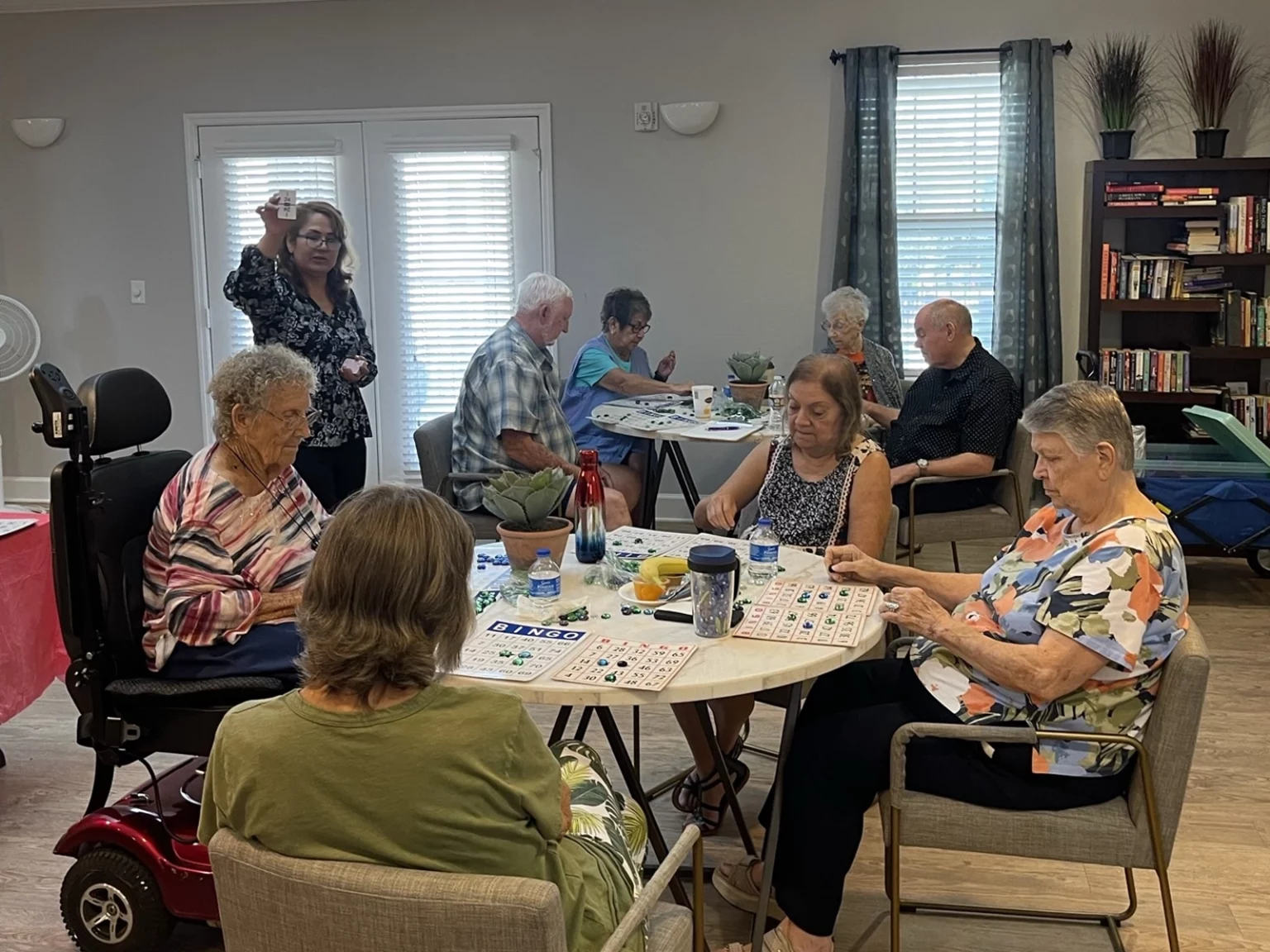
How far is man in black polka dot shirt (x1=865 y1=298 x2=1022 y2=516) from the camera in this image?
4047 mm

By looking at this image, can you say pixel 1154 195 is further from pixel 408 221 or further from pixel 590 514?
pixel 590 514

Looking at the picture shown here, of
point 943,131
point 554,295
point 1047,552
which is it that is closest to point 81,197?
point 554,295

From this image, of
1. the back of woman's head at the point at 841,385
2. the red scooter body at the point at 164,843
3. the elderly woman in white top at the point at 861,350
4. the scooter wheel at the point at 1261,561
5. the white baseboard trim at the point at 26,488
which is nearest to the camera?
the red scooter body at the point at 164,843

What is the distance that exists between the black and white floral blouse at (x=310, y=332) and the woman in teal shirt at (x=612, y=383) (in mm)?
1039

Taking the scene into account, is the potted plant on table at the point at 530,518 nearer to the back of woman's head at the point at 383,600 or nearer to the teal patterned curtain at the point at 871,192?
the back of woman's head at the point at 383,600

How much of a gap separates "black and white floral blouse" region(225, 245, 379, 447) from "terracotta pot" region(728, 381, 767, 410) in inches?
59.1

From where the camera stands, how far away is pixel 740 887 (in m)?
2.53

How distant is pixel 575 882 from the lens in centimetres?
156

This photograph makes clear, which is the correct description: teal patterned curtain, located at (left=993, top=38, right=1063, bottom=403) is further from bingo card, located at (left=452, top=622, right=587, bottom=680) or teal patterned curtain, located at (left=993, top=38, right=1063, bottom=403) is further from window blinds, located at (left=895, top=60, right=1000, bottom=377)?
bingo card, located at (left=452, top=622, right=587, bottom=680)

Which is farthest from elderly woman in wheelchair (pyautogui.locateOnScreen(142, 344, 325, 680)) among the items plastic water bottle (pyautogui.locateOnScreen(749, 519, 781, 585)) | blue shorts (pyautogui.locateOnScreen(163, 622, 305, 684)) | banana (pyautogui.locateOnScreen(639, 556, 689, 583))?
plastic water bottle (pyautogui.locateOnScreen(749, 519, 781, 585))

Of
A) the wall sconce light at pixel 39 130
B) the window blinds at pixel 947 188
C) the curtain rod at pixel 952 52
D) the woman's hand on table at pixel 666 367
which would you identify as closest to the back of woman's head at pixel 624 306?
the woman's hand on table at pixel 666 367

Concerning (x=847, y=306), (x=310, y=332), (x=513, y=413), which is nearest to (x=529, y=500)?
(x=513, y=413)

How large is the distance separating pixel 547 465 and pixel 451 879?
2777mm

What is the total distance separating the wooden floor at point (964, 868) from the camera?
2.43 m
